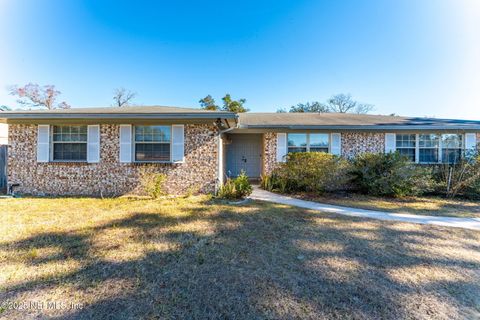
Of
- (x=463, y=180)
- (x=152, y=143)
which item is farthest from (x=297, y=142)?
(x=152, y=143)

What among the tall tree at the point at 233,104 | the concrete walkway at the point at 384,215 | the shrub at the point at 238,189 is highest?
the tall tree at the point at 233,104

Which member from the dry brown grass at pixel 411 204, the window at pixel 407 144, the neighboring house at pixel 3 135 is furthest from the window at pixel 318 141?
the neighboring house at pixel 3 135

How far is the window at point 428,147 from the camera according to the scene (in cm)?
961

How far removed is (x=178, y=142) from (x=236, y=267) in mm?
5676

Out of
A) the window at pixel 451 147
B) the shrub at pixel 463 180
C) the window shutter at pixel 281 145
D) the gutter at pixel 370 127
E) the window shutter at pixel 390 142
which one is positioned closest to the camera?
the shrub at pixel 463 180

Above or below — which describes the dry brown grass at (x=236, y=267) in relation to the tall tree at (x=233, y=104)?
below

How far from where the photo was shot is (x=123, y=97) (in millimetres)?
27922

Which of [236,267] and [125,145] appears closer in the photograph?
[236,267]

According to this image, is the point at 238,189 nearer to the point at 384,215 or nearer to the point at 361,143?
the point at 384,215

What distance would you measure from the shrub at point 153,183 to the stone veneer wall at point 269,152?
15.1 ft

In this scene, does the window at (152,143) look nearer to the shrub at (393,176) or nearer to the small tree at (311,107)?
the shrub at (393,176)

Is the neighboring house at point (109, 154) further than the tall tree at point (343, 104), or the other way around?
the tall tree at point (343, 104)

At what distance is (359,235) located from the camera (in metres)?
4.07

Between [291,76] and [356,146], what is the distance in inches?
279
